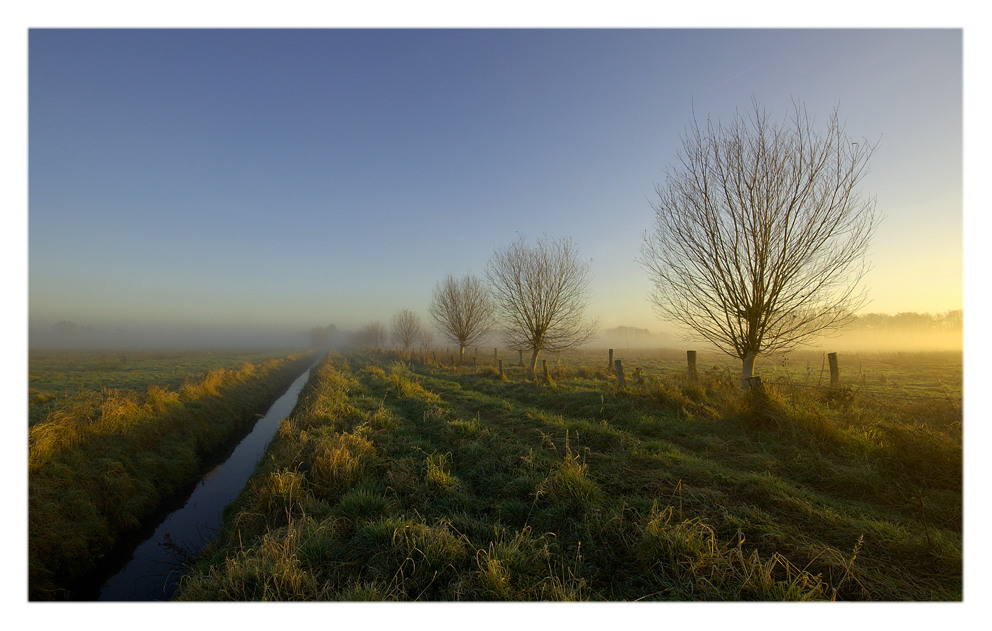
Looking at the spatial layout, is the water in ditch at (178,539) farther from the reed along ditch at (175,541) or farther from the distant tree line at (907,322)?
the distant tree line at (907,322)

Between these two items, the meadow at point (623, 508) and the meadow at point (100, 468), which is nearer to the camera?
the meadow at point (623, 508)

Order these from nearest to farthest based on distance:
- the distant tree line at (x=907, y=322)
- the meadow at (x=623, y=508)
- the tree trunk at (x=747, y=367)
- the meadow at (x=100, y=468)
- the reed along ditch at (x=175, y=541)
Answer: the meadow at (x=623, y=508), the reed along ditch at (x=175, y=541), the meadow at (x=100, y=468), the tree trunk at (x=747, y=367), the distant tree line at (x=907, y=322)

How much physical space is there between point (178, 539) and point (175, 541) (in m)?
0.06

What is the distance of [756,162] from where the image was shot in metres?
7.88

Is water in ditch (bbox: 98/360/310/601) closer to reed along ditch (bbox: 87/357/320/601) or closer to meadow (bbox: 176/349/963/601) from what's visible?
reed along ditch (bbox: 87/357/320/601)

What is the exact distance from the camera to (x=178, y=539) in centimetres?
666

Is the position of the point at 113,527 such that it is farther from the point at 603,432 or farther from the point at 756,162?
the point at 756,162

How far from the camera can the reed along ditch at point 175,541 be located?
5430 millimetres

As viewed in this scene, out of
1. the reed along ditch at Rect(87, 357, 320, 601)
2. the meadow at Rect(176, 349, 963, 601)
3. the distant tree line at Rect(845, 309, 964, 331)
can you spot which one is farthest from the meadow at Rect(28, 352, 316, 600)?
the distant tree line at Rect(845, 309, 964, 331)

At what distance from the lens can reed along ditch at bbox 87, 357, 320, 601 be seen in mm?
5430

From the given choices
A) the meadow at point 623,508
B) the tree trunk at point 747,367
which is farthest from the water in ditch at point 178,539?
the tree trunk at point 747,367

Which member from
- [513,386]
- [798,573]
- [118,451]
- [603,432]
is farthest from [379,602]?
[513,386]

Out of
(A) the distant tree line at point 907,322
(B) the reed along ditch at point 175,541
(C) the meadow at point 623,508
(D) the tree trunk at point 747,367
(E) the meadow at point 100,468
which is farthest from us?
(A) the distant tree line at point 907,322

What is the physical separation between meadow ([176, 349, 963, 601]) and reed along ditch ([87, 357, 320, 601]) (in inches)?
33.5
